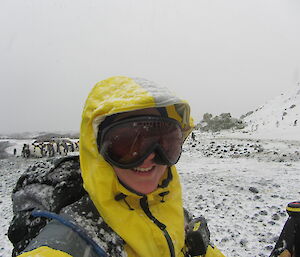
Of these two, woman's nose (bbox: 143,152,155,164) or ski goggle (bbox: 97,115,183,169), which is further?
woman's nose (bbox: 143,152,155,164)

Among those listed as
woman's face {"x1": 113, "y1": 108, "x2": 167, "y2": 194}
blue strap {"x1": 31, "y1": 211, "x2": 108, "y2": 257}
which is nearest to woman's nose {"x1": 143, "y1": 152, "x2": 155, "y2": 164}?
woman's face {"x1": 113, "y1": 108, "x2": 167, "y2": 194}

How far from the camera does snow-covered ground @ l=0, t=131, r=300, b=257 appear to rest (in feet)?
15.1

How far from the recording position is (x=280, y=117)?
31453 millimetres

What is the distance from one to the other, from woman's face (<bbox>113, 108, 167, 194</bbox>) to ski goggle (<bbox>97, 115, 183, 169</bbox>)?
43 mm

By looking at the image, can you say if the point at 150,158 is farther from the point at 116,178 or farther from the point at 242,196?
the point at 242,196

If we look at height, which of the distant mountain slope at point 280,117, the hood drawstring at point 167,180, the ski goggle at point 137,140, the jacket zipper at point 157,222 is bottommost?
the distant mountain slope at point 280,117

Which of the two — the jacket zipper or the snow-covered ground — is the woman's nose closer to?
the jacket zipper

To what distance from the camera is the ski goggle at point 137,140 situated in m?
1.60

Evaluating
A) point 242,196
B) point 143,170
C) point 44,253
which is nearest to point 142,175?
point 143,170

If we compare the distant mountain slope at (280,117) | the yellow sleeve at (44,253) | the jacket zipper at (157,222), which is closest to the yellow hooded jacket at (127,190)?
the jacket zipper at (157,222)

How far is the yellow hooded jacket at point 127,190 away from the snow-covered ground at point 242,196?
314 centimetres

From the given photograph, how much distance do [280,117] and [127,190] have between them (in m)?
34.3

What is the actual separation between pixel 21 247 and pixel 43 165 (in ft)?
1.81

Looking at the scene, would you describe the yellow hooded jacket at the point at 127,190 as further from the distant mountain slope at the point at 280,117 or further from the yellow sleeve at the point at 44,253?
the distant mountain slope at the point at 280,117
